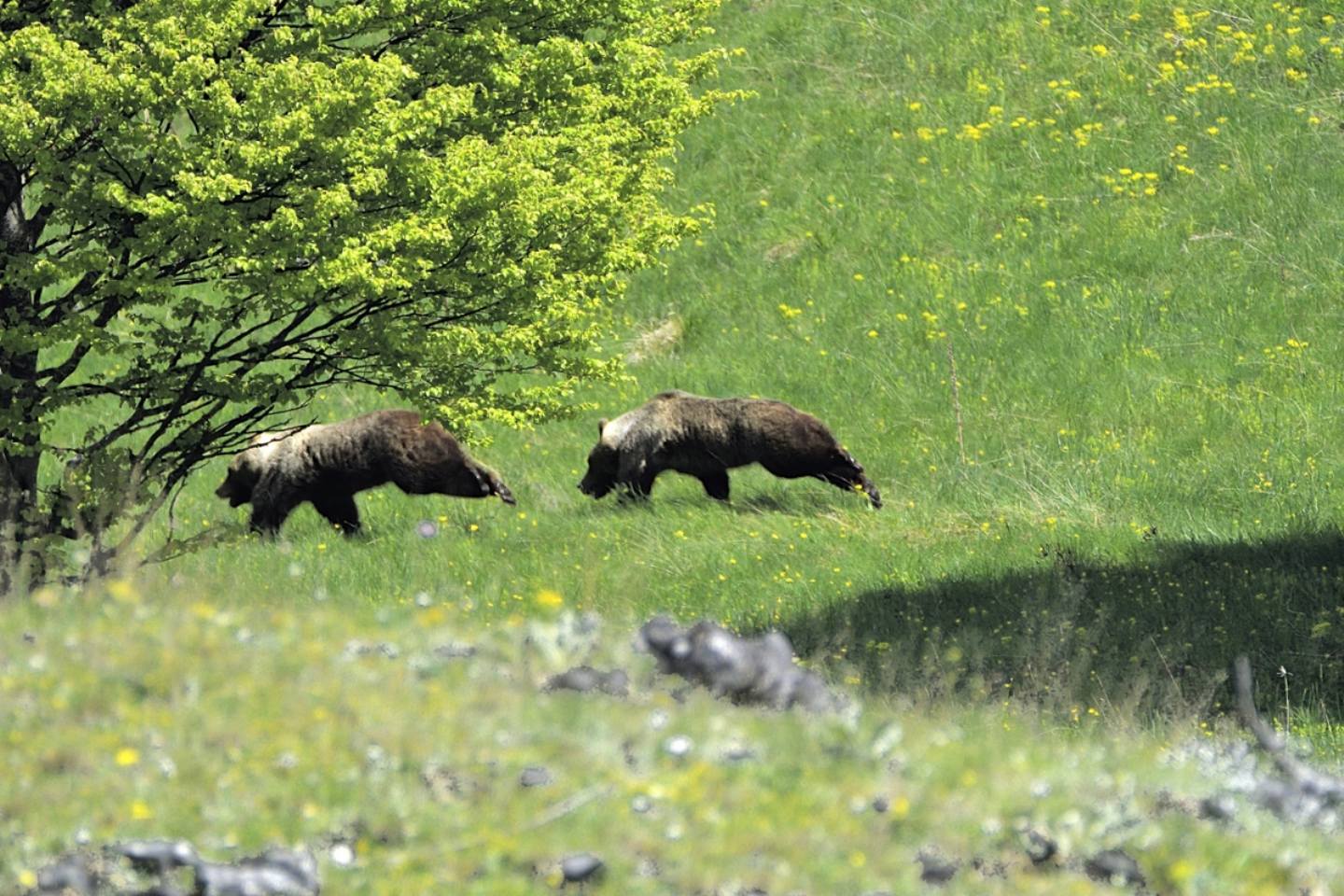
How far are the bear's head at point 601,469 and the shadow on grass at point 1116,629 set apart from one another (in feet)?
18.2

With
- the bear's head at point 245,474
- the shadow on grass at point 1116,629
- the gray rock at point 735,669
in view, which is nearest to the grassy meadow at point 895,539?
the shadow on grass at point 1116,629

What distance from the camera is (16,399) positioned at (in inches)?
463

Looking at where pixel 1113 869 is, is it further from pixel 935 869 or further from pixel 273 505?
pixel 273 505

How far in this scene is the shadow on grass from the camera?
425 inches

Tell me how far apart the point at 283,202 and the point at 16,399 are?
2.35m

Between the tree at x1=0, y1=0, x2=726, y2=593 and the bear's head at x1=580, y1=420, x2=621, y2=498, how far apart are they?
464 centimetres

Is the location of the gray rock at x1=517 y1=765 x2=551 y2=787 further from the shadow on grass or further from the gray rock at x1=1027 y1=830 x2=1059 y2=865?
the shadow on grass

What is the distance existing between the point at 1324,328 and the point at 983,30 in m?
10.2

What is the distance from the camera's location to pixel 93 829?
18.3ft

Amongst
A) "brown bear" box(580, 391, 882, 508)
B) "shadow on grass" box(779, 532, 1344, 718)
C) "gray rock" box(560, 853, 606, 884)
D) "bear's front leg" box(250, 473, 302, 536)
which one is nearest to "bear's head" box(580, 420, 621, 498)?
"brown bear" box(580, 391, 882, 508)

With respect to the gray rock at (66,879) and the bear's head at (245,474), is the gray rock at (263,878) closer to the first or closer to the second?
the gray rock at (66,879)

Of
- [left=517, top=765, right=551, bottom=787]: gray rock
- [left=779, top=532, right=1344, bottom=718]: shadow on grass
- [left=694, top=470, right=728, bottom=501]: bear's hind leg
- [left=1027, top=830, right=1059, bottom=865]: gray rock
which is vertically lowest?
[left=694, top=470, right=728, bottom=501]: bear's hind leg

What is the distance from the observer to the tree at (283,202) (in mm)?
10938

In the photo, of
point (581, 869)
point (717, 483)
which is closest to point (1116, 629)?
point (717, 483)
